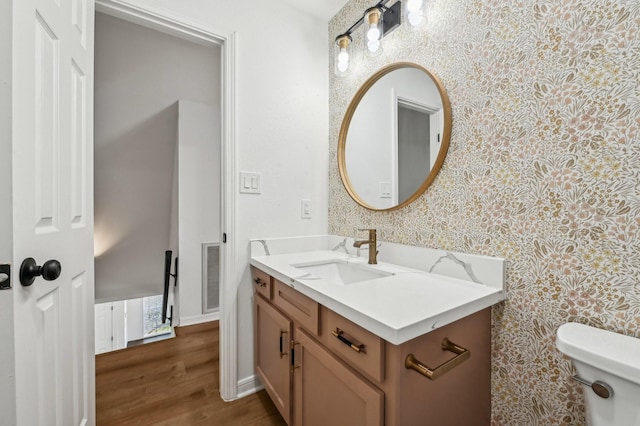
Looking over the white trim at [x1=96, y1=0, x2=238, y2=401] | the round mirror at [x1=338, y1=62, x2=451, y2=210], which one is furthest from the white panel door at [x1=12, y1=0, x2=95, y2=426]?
the round mirror at [x1=338, y1=62, x2=451, y2=210]

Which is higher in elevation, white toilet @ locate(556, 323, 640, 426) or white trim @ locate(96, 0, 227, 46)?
white trim @ locate(96, 0, 227, 46)

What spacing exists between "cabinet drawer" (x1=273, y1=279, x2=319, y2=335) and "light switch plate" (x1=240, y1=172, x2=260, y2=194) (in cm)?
57

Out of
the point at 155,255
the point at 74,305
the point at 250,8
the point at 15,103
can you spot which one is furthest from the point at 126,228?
the point at 15,103

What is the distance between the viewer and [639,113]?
2.34ft

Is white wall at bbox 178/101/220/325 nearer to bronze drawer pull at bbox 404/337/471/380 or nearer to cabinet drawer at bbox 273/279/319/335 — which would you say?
cabinet drawer at bbox 273/279/319/335

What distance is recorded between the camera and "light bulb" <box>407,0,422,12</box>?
1.21m

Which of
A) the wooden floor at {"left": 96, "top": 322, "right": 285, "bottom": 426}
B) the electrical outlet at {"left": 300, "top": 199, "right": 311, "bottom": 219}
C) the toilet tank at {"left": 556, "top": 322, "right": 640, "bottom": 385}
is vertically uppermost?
the electrical outlet at {"left": 300, "top": 199, "right": 311, "bottom": 219}

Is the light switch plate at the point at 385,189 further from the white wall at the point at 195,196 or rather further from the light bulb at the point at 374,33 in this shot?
the white wall at the point at 195,196

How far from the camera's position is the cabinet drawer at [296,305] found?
1025 millimetres

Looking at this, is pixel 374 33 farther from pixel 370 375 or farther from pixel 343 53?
pixel 370 375

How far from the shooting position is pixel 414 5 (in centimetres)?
122

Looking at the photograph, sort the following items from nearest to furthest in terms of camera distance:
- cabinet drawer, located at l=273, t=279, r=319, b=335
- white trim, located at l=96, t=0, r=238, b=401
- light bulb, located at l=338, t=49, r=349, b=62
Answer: cabinet drawer, located at l=273, t=279, r=319, b=335, white trim, located at l=96, t=0, r=238, b=401, light bulb, located at l=338, t=49, r=349, b=62

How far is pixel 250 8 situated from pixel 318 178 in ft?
3.65

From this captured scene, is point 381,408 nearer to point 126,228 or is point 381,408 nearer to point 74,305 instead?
point 74,305
